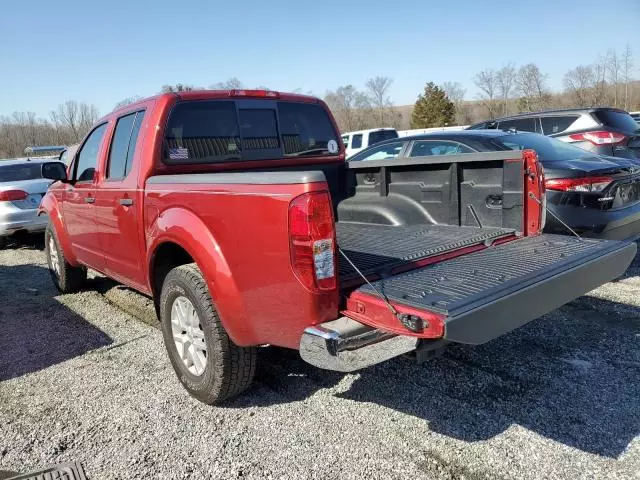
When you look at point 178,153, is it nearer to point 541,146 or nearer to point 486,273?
point 486,273

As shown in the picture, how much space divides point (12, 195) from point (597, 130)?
977 centimetres

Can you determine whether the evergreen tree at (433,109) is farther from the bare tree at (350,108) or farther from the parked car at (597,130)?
the parked car at (597,130)

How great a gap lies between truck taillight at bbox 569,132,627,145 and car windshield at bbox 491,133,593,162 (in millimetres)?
2624

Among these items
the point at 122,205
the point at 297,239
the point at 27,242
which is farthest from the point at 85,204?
the point at 27,242

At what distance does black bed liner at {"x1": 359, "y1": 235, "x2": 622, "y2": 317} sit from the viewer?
236cm

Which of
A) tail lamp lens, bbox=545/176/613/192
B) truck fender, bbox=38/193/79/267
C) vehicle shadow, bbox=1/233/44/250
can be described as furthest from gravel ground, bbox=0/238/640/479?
vehicle shadow, bbox=1/233/44/250

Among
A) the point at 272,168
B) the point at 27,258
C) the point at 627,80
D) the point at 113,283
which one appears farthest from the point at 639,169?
the point at 627,80

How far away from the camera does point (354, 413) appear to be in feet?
10.4

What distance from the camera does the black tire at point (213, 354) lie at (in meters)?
3.05

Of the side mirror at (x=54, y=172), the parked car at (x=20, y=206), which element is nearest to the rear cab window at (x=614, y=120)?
the side mirror at (x=54, y=172)

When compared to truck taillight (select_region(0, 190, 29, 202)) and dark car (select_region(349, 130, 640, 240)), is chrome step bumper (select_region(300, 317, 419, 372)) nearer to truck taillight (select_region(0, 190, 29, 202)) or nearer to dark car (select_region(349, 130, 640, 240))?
dark car (select_region(349, 130, 640, 240))

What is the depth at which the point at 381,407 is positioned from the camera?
322cm

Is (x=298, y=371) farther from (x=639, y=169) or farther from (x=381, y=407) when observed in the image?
(x=639, y=169)

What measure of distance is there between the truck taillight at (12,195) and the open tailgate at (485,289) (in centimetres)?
847
